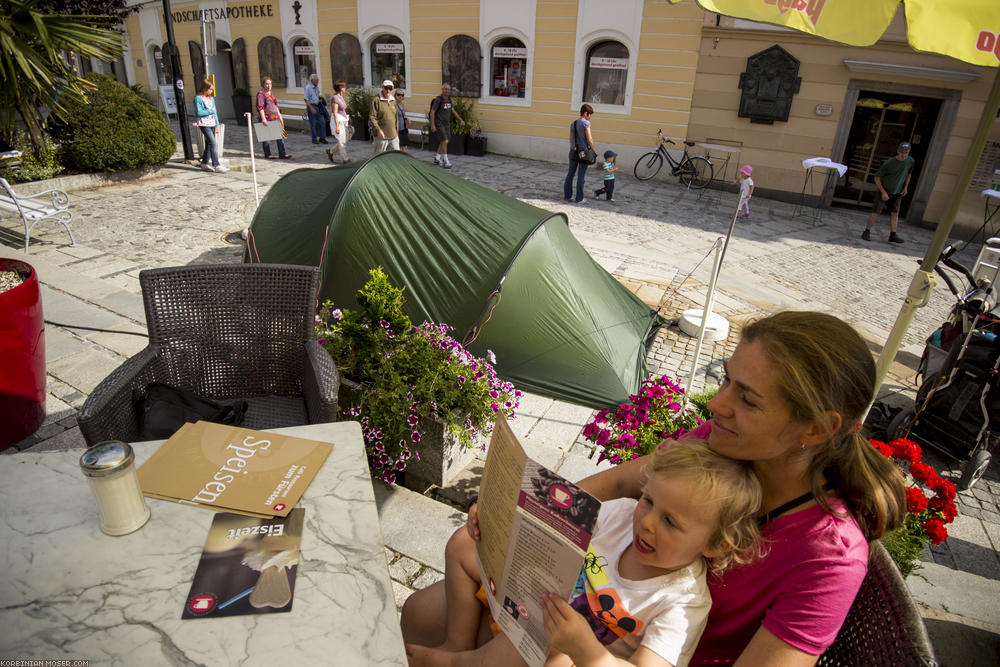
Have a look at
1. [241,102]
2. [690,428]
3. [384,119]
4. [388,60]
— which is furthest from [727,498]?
[241,102]

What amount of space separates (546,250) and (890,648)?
346cm

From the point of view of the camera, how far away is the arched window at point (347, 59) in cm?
1592

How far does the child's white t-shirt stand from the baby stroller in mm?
3218

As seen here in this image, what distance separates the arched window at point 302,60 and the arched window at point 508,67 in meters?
5.89

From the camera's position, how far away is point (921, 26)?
1.93 meters

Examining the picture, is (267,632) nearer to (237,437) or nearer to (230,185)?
(237,437)

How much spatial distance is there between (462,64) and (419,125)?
1964 mm

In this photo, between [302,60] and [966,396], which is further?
[302,60]

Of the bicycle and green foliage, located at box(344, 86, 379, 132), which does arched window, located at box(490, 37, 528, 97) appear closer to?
green foliage, located at box(344, 86, 379, 132)

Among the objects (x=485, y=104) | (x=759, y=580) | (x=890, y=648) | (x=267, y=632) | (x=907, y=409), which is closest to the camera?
(x=890, y=648)

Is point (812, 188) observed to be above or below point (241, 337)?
below

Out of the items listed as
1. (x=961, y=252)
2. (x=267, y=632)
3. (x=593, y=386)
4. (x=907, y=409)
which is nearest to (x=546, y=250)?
(x=593, y=386)

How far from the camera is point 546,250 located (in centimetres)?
434

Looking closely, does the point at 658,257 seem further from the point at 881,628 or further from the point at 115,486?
the point at 115,486
